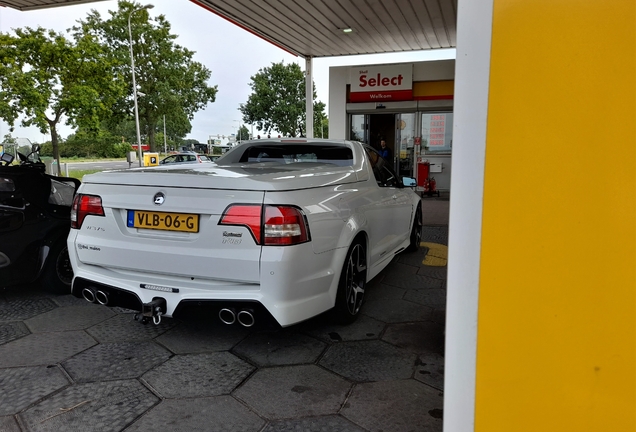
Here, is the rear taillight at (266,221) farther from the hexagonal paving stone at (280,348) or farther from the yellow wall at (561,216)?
the yellow wall at (561,216)

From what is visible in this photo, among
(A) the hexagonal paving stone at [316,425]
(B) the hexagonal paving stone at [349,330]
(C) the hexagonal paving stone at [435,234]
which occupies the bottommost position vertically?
(C) the hexagonal paving stone at [435,234]

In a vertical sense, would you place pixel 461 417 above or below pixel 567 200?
below

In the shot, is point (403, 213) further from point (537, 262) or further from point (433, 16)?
point (433, 16)

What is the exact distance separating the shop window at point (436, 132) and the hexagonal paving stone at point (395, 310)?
→ 10591 millimetres

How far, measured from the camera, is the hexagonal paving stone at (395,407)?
7.67ft

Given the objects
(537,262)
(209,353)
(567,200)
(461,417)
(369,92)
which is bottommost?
(209,353)

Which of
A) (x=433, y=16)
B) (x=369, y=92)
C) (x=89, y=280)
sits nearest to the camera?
(x=89, y=280)

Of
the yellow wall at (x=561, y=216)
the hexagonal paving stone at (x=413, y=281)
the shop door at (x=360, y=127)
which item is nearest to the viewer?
the yellow wall at (x=561, y=216)

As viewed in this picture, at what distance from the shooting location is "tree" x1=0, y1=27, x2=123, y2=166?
15859mm

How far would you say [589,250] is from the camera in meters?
1.02

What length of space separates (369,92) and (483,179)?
13.5m

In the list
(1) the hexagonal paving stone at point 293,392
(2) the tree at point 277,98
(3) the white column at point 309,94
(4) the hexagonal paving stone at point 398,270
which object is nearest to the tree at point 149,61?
(2) the tree at point 277,98

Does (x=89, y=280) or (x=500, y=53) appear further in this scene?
(x=89, y=280)

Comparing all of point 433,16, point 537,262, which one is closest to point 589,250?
point 537,262
